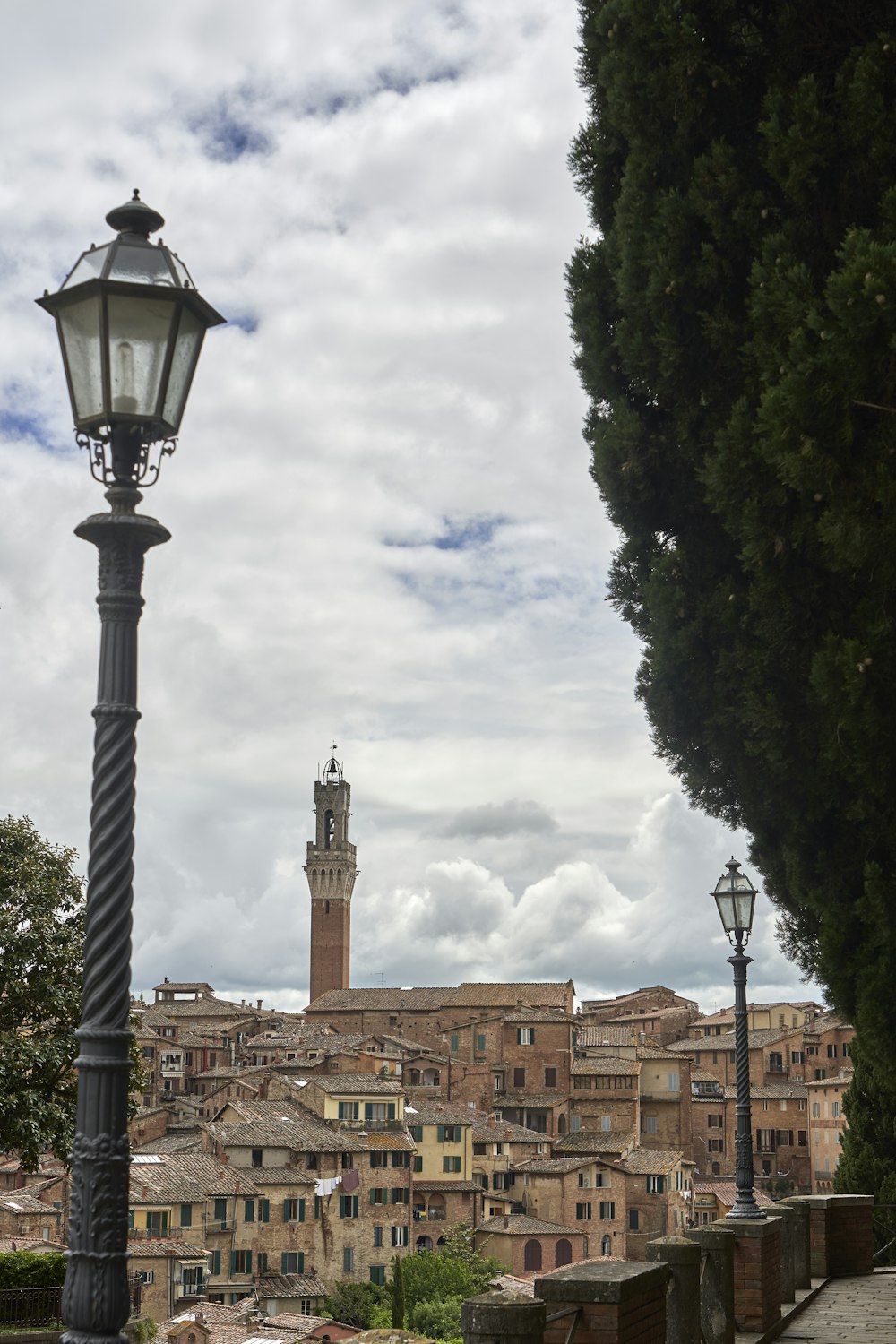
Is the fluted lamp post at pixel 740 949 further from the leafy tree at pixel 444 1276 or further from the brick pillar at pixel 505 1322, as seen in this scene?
the leafy tree at pixel 444 1276

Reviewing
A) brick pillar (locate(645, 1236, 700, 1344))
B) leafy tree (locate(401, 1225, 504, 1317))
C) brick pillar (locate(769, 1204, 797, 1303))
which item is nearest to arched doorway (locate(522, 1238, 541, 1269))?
leafy tree (locate(401, 1225, 504, 1317))

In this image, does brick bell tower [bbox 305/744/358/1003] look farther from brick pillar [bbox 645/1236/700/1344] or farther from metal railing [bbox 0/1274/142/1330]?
brick pillar [bbox 645/1236/700/1344]

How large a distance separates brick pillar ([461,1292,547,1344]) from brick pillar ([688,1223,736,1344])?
176 inches

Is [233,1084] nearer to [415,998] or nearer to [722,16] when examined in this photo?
[415,998]

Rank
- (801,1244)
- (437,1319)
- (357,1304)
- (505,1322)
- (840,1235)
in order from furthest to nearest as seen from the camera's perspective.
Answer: (357,1304), (437,1319), (840,1235), (801,1244), (505,1322)

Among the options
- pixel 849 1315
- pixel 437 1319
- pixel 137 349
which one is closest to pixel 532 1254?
pixel 437 1319

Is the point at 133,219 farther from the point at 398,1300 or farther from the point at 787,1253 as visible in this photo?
the point at 398,1300

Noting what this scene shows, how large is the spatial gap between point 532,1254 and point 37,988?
47.9 m

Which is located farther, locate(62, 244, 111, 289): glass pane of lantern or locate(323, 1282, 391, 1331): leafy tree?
locate(323, 1282, 391, 1331): leafy tree

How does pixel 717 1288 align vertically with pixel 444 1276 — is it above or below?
above

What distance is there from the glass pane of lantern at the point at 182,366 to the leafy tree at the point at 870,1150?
17.3 m

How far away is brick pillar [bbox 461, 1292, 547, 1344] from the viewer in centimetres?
589

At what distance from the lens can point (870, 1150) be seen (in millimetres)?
20234

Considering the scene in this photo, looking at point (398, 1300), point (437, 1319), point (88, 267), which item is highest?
point (88, 267)
